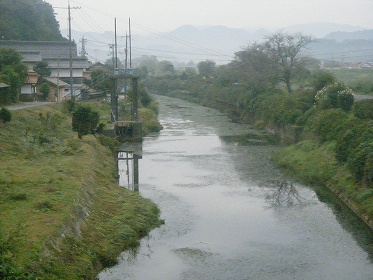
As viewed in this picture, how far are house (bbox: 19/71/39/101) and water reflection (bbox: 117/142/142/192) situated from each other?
322 inches

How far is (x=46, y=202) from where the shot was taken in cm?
1268

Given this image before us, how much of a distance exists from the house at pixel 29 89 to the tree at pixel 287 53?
20.6 m

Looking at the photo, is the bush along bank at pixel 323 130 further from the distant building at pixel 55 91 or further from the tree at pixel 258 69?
the distant building at pixel 55 91

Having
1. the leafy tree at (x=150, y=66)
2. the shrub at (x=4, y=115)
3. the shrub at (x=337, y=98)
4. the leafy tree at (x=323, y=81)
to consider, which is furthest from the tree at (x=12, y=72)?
the leafy tree at (x=150, y=66)

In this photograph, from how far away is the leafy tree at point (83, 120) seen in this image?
81.1ft

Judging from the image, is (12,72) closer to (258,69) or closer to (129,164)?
(129,164)

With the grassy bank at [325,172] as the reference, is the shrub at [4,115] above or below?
above

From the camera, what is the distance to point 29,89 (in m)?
35.3

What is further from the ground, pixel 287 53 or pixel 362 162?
pixel 287 53

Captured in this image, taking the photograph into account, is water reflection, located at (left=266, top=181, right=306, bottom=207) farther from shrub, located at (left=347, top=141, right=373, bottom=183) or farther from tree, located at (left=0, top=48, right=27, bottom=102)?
tree, located at (left=0, top=48, right=27, bottom=102)

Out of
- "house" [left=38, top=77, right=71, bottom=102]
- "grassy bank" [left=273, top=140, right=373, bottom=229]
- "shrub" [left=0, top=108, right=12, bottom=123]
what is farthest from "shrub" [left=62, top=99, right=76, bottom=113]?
"grassy bank" [left=273, top=140, right=373, bottom=229]

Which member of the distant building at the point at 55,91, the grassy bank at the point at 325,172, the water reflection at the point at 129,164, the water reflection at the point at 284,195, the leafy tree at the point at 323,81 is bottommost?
the water reflection at the point at 129,164

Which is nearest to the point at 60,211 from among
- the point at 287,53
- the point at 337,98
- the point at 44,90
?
the point at 337,98

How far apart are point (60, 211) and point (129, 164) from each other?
13.2 m
